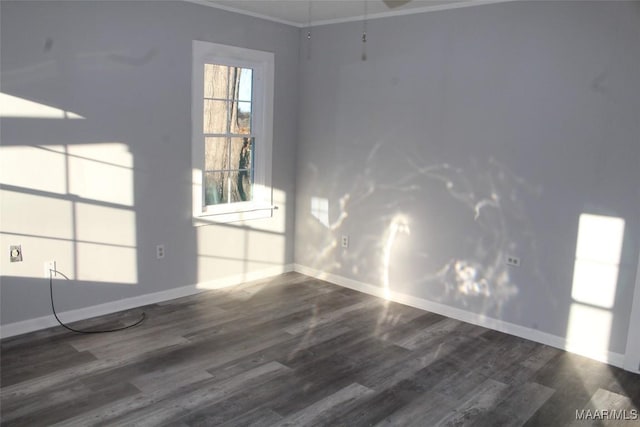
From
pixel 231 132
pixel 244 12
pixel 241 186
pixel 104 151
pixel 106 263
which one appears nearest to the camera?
pixel 104 151

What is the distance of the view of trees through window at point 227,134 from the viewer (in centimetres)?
477

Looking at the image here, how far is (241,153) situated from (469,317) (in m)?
2.47

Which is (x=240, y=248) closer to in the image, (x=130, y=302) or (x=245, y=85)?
(x=130, y=302)

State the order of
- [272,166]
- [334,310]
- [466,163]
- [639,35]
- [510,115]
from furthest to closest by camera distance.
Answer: [272,166] → [334,310] → [466,163] → [510,115] → [639,35]

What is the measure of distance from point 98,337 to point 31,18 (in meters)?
2.15

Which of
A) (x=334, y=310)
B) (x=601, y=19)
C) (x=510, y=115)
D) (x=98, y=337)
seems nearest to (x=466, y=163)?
(x=510, y=115)

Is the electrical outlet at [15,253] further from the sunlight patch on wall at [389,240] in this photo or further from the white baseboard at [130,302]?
the sunlight patch on wall at [389,240]

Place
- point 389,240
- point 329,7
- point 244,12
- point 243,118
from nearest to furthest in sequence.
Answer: point 329,7 < point 244,12 < point 389,240 < point 243,118

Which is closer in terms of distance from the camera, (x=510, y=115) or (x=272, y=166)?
(x=510, y=115)

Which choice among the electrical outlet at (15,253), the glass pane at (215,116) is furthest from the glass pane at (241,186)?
the electrical outlet at (15,253)

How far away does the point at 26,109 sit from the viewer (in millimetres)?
3619

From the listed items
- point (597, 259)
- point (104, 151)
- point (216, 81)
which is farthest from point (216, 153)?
point (597, 259)

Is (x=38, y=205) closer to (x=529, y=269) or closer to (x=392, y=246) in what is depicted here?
(x=392, y=246)

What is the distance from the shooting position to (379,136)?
481 centimetres
